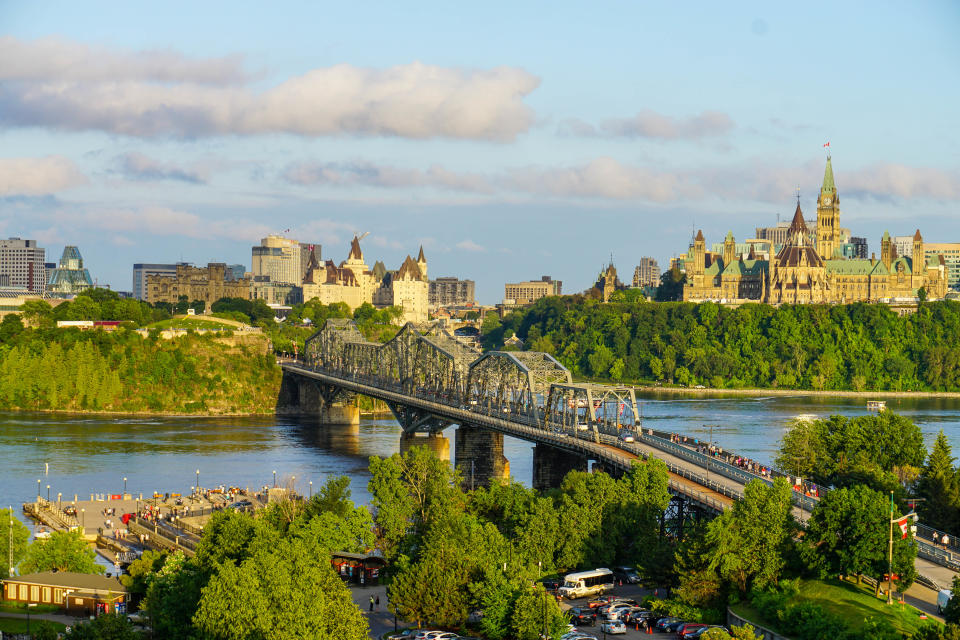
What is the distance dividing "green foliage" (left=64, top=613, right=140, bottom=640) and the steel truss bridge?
25.6 meters

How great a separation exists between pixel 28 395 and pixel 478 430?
69225mm

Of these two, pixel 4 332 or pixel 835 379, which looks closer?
pixel 4 332

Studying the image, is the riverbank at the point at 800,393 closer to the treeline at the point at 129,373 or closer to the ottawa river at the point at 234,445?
the ottawa river at the point at 234,445

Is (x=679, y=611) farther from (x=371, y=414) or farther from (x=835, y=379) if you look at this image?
(x=835, y=379)

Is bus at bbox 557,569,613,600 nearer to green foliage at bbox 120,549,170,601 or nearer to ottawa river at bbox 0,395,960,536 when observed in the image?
green foliage at bbox 120,549,170,601

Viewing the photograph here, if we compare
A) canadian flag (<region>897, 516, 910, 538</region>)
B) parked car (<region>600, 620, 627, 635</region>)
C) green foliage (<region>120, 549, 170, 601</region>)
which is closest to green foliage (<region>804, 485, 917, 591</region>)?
canadian flag (<region>897, 516, 910, 538</region>)

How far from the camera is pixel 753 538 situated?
48219 millimetres

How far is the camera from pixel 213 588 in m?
41.1

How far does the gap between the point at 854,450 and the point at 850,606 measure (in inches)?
1222

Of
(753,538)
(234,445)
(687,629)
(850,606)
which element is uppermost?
(753,538)

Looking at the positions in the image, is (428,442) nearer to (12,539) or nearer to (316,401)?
(12,539)

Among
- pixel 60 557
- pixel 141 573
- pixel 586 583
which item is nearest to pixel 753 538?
pixel 586 583

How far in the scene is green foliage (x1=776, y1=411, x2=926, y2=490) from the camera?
72312 mm

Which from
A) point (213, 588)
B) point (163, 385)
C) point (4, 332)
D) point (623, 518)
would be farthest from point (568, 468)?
point (4, 332)
